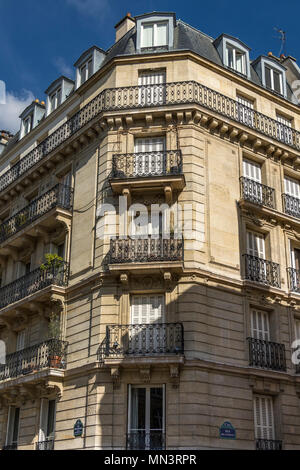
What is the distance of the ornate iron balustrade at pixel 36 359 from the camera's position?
1750 cm

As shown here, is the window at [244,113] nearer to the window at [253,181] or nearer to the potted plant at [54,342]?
the window at [253,181]

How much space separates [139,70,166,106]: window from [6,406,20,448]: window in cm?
1092

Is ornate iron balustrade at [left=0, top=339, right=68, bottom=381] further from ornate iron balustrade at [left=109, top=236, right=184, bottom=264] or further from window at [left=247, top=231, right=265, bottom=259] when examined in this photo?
window at [left=247, top=231, right=265, bottom=259]

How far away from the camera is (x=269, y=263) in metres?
18.7

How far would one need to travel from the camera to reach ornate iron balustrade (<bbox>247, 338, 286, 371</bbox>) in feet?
56.1

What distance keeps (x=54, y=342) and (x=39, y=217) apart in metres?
4.61

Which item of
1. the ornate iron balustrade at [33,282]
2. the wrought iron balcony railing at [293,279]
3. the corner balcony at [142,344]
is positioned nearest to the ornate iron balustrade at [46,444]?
the corner balcony at [142,344]

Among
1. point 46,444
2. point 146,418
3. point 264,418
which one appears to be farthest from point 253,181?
point 46,444

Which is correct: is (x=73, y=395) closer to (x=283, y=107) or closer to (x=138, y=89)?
(x=138, y=89)

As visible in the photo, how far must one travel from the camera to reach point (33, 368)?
18266 millimetres

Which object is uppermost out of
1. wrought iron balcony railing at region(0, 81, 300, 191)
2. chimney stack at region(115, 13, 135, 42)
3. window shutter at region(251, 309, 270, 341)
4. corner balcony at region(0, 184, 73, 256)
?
chimney stack at region(115, 13, 135, 42)

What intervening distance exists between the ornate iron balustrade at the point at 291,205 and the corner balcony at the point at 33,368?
8512mm

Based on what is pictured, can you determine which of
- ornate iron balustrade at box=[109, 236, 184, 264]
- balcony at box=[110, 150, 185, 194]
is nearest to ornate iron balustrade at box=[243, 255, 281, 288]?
ornate iron balustrade at box=[109, 236, 184, 264]

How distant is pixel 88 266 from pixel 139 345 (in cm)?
309
